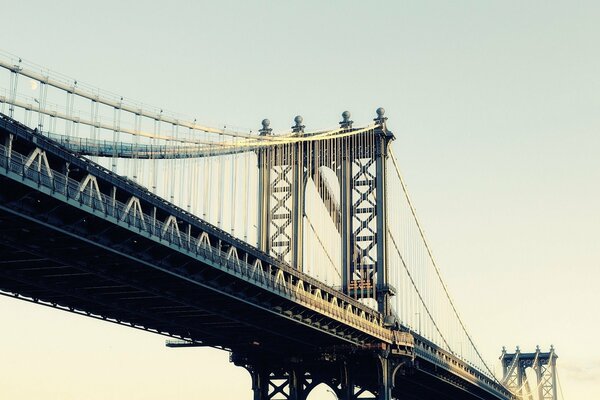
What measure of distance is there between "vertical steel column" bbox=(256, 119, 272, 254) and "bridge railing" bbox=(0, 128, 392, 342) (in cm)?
1017

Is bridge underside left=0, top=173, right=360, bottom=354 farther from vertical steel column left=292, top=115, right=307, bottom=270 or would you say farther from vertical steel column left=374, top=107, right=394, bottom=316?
vertical steel column left=374, top=107, right=394, bottom=316

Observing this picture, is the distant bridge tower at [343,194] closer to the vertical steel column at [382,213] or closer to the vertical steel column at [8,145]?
the vertical steel column at [382,213]

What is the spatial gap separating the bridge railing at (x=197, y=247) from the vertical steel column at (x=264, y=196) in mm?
10166

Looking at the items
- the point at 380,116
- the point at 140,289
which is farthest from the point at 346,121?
the point at 140,289

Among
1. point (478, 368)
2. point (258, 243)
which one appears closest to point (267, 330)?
point (258, 243)

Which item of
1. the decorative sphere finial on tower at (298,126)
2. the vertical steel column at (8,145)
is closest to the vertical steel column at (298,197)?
the decorative sphere finial on tower at (298,126)

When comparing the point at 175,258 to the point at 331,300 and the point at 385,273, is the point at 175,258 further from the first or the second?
the point at 385,273

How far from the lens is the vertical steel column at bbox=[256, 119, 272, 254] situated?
89938mm

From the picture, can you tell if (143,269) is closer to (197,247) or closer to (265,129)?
(197,247)

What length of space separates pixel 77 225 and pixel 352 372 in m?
45.2

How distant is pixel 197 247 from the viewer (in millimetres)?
58094

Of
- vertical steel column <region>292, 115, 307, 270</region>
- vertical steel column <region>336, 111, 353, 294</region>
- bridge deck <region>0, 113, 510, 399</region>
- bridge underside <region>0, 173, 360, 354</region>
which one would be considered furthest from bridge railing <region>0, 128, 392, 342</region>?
vertical steel column <region>292, 115, 307, 270</region>

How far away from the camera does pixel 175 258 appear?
5794cm

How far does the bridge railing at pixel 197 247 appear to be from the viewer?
45281 millimetres
